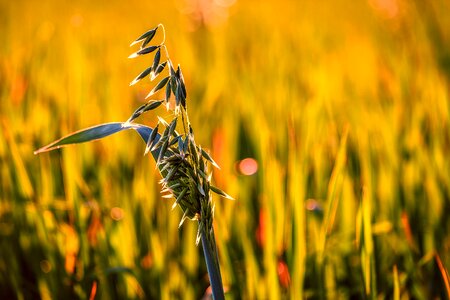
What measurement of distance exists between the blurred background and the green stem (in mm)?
308

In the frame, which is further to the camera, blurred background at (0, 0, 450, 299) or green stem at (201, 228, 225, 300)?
blurred background at (0, 0, 450, 299)

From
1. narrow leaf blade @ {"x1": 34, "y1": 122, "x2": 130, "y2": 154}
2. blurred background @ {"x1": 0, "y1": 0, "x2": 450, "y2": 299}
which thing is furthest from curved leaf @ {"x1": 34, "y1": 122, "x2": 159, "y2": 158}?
blurred background @ {"x1": 0, "y1": 0, "x2": 450, "y2": 299}

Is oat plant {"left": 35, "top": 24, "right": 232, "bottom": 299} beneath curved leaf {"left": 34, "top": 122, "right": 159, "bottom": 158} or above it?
beneath

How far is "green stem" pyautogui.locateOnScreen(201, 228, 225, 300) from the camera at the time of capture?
1.66ft

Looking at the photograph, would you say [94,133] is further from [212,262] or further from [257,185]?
[257,185]

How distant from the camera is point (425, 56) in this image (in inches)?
86.8

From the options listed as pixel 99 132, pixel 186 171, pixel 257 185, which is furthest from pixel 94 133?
pixel 257 185

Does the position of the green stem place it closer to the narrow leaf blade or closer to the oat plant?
the oat plant

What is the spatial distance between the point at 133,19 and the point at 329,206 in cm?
405

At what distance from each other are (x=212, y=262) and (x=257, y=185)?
0.91 meters

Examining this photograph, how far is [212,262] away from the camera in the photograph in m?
0.51

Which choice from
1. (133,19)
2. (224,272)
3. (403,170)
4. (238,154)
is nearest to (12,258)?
(224,272)

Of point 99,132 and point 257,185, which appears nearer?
point 99,132

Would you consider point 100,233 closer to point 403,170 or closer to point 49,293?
point 49,293
